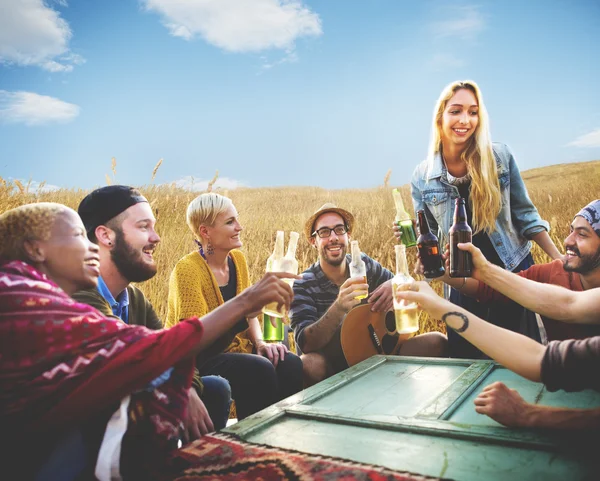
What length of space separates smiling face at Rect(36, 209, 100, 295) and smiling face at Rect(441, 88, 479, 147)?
110 inches

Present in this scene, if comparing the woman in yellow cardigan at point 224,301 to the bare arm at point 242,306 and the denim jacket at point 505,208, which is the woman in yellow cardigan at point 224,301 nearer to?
the bare arm at point 242,306

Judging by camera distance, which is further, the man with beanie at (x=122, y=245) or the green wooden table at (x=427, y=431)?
the man with beanie at (x=122, y=245)

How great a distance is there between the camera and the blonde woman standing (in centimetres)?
365

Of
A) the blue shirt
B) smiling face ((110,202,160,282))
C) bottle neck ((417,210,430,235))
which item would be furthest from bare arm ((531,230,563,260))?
the blue shirt

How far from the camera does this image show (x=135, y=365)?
1542 millimetres

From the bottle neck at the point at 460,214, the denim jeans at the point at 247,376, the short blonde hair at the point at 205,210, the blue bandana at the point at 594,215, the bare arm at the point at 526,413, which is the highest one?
the short blonde hair at the point at 205,210

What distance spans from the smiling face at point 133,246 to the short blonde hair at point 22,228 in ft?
3.12

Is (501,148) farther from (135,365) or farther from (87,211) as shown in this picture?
(135,365)

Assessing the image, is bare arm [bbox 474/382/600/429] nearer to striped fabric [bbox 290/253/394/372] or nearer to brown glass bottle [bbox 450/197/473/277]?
brown glass bottle [bbox 450/197/473/277]

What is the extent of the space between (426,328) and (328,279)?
5.98 ft

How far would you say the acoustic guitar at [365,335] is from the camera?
147 inches

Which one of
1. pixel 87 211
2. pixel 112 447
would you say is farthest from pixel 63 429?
pixel 87 211

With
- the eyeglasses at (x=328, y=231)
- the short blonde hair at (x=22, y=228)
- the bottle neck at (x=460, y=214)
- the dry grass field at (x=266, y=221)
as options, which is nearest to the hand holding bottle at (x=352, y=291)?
the bottle neck at (x=460, y=214)

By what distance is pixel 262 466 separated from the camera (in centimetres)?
154
